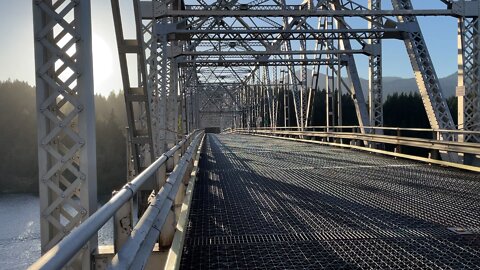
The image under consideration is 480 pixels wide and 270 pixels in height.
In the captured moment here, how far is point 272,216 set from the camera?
668 centimetres

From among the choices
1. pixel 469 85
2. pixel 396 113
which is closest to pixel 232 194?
pixel 469 85

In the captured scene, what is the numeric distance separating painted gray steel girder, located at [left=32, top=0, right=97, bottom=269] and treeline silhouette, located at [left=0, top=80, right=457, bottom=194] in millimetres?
74285

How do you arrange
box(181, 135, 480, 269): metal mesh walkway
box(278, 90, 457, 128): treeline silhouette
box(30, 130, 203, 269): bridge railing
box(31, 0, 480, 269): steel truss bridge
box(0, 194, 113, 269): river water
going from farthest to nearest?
box(278, 90, 457, 128): treeline silhouette → box(0, 194, 113, 269): river water → box(181, 135, 480, 269): metal mesh walkway → box(31, 0, 480, 269): steel truss bridge → box(30, 130, 203, 269): bridge railing

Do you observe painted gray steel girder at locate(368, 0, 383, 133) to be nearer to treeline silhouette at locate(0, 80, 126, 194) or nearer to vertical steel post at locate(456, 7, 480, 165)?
vertical steel post at locate(456, 7, 480, 165)

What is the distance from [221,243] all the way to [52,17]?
2970 mm

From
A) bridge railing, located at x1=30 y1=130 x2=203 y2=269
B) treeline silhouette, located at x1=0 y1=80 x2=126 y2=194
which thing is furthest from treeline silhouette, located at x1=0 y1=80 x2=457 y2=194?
bridge railing, located at x1=30 y1=130 x2=203 y2=269

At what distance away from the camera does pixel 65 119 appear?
3.63 meters

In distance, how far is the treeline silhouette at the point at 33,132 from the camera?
78625mm

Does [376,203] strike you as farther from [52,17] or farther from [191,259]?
[52,17]

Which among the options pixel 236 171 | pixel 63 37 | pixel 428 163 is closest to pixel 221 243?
pixel 63 37

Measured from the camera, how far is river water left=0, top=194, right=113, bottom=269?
32.9 m

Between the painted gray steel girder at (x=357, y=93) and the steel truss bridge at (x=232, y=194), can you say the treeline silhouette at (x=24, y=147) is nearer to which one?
the painted gray steel girder at (x=357, y=93)

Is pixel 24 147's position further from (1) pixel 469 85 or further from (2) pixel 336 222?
(2) pixel 336 222

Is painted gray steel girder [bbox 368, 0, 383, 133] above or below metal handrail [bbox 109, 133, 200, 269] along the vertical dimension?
above
